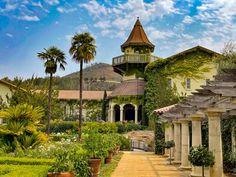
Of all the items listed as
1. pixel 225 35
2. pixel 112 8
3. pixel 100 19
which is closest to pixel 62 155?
pixel 112 8

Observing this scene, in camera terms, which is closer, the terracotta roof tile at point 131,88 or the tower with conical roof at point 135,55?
the terracotta roof tile at point 131,88

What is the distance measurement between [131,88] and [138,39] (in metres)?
8.55

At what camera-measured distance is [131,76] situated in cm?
4619

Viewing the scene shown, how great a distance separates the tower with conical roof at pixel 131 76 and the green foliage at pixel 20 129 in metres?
27.3

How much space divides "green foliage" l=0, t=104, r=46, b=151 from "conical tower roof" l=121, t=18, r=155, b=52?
110 feet

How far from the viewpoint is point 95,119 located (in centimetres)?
5088

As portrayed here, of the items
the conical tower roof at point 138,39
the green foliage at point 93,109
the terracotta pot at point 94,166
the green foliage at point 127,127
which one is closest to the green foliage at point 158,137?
the green foliage at point 127,127

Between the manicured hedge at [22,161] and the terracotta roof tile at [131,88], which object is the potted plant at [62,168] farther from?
the terracotta roof tile at [131,88]

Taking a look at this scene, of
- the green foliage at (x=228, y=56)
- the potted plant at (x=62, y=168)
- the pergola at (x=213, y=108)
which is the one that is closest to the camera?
the potted plant at (x=62, y=168)

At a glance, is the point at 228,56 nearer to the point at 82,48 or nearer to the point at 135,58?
the point at 82,48

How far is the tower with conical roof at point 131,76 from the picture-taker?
138 ft

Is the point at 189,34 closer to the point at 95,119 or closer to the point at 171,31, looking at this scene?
the point at 171,31

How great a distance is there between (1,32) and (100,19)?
6368mm

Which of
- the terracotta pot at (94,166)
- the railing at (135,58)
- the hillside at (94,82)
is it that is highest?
the hillside at (94,82)
